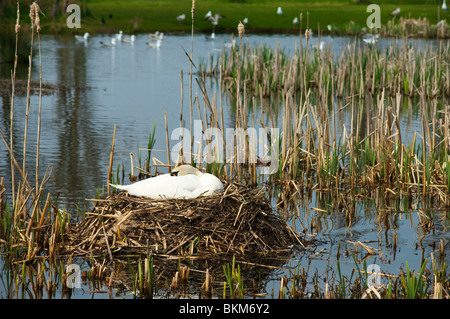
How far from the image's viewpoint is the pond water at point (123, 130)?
24.8 ft

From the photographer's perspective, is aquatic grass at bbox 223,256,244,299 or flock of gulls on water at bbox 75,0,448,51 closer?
aquatic grass at bbox 223,256,244,299

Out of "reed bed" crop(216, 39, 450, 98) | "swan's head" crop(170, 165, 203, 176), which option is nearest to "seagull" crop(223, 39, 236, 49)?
"reed bed" crop(216, 39, 450, 98)

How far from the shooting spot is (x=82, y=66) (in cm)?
2566

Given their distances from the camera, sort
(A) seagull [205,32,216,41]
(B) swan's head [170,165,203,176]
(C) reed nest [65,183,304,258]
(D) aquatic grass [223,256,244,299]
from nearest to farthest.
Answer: (D) aquatic grass [223,256,244,299] → (C) reed nest [65,183,304,258] → (B) swan's head [170,165,203,176] → (A) seagull [205,32,216,41]

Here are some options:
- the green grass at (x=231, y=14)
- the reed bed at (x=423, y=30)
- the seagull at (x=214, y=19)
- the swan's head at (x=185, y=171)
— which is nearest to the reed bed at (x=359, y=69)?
the swan's head at (x=185, y=171)

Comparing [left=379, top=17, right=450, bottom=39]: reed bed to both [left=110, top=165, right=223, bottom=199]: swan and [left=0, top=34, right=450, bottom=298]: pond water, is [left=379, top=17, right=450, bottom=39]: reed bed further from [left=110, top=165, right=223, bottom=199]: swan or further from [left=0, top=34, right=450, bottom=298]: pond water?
[left=110, top=165, right=223, bottom=199]: swan

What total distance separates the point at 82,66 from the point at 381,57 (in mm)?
11655

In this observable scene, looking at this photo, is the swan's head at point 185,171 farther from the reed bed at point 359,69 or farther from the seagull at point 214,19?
the seagull at point 214,19

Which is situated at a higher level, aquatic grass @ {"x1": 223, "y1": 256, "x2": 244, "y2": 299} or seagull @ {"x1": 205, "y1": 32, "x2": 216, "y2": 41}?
seagull @ {"x1": 205, "y1": 32, "x2": 216, "y2": 41}

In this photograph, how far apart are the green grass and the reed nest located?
3206cm

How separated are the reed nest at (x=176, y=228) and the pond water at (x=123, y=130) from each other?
22.2 inches

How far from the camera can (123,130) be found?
14367 millimetres

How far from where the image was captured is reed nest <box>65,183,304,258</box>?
6.67 metres

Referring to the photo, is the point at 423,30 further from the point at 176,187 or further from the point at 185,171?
the point at 176,187
